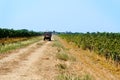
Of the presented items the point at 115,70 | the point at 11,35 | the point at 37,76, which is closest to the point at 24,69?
the point at 37,76

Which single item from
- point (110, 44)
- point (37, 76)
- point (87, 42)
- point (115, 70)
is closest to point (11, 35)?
point (87, 42)

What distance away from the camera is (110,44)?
108ft

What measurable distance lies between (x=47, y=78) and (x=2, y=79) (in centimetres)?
217

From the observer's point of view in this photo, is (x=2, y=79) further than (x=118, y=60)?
No

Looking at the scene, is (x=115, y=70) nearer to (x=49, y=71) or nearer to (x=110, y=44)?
(x=49, y=71)

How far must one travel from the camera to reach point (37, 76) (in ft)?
54.7

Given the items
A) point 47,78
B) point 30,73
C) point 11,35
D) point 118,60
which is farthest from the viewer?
point 11,35

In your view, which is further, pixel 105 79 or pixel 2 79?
pixel 105 79

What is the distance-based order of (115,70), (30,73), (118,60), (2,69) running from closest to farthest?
(30,73) → (2,69) → (115,70) → (118,60)

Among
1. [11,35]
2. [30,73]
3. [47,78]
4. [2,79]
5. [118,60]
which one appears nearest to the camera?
[2,79]

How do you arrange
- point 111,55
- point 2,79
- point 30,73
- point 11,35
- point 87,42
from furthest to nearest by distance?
point 11,35
point 87,42
point 111,55
point 30,73
point 2,79

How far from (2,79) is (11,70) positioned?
3.10 meters

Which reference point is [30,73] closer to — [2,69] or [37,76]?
[37,76]

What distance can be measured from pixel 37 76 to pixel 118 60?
1360 centimetres
